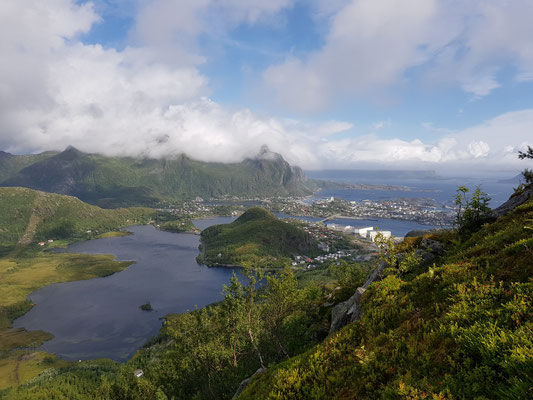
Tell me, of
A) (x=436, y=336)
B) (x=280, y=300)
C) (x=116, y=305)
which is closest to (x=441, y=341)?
(x=436, y=336)

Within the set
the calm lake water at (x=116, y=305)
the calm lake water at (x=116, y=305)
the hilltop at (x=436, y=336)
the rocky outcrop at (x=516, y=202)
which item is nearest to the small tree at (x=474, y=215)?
the hilltop at (x=436, y=336)

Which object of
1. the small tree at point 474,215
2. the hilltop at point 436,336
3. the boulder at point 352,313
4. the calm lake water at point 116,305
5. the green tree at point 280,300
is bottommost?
the calm lake water at point 116,305

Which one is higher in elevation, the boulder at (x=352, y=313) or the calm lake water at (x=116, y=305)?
the boulder at (x=352, y=313)

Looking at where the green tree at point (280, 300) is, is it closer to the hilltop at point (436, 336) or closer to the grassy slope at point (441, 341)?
the hilltop at point (436, 336)

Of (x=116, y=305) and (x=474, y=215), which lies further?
(x=116, y=305)

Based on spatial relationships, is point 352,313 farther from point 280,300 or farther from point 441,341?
point 280,300
